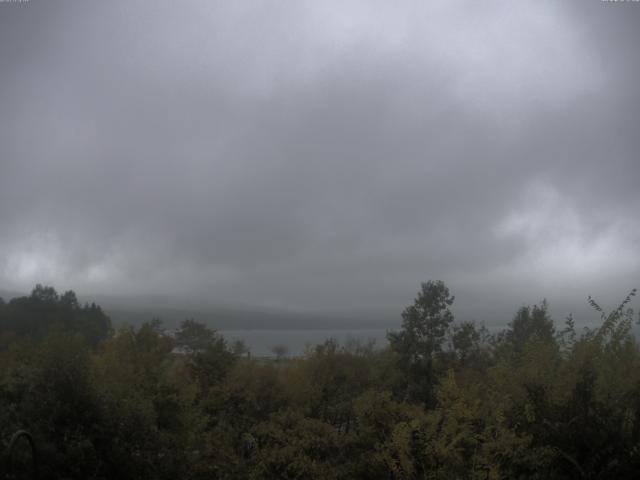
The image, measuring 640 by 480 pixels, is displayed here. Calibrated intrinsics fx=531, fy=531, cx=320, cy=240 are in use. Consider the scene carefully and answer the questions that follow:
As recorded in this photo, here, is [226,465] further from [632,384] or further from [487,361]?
[487,361]

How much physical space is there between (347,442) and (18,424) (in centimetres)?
826

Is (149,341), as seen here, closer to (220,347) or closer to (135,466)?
(220,347)

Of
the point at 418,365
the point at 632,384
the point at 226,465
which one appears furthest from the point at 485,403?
the point at 418,365

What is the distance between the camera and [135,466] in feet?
38.3

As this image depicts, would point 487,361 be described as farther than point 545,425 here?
Yes

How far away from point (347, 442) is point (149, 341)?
15.6 metres

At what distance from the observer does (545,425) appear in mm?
10422

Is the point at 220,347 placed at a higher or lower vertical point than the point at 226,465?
higher

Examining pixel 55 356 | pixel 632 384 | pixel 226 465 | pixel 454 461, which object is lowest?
pixel 226 465

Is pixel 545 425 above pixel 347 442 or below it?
above

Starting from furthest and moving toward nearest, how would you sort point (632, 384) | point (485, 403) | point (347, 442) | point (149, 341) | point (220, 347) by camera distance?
1. point (220, 347)
2. point (149, 341)
3. point (347, 442)
4. point (485, 403)
5. point (632, 384)

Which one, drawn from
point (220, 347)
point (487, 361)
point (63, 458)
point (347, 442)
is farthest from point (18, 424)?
point (487, 361)

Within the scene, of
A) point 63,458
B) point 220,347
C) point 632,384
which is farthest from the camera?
point 220,347

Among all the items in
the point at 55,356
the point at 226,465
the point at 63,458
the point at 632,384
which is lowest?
the point at 226,465
